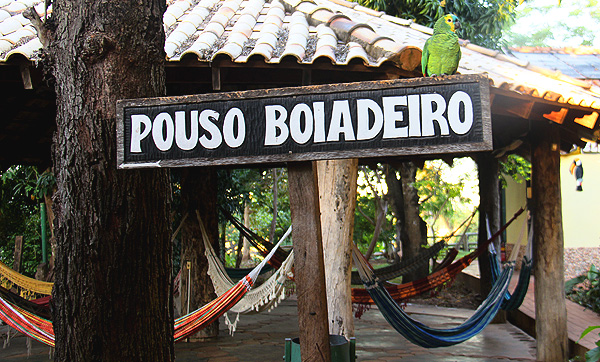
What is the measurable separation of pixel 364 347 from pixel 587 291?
7.77 ft

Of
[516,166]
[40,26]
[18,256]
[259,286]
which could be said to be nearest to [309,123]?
[40,26]

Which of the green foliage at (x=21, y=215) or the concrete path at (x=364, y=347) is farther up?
the green foliage at (x=21, y=215)

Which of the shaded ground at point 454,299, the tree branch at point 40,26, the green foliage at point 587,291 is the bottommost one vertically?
the shaded ground at point 454,299

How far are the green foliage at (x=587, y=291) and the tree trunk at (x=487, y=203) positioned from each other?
34.2 inches

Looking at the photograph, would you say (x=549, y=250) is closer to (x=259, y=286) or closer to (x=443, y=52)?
(x=259, y=286)

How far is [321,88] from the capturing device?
160 cm

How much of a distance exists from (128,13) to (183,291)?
338 centimetres

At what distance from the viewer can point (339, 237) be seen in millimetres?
3258

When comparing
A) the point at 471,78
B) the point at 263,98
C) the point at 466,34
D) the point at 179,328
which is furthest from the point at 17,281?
the point at 466,34

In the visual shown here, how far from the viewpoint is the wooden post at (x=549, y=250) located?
13.0 ft

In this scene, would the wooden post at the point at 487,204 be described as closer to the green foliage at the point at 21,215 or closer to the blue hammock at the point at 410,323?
the blue hammock at the point at 410,323

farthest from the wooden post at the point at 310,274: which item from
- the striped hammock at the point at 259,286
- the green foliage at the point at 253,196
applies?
the green foliage at the point at 253,196

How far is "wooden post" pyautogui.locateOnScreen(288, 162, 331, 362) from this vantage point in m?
1.74

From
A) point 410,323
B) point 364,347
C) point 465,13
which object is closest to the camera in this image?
point 410,323
